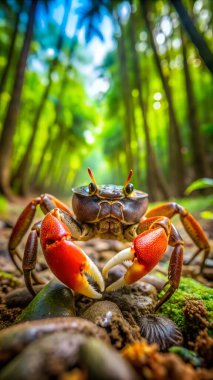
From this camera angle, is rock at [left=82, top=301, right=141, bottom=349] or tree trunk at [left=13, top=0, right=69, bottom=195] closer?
rock at [left=82, top=301, right=141, bottom=349]

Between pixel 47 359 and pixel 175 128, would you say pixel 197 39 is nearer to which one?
pixel 47 359

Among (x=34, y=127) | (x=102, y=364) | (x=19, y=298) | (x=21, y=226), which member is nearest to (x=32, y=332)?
(x=102, y=364)

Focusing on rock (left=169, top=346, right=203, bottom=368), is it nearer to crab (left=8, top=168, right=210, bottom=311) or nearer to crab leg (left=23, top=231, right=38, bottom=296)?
crab (left=8, top=168, right=210, bottom=311)

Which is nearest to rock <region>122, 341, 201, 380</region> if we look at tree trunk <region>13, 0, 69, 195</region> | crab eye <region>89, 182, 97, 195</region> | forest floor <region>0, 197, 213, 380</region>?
forest floor <region>0, 197, 213, 380</region>

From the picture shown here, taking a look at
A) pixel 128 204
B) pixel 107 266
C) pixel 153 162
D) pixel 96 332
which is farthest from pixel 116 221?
pixel 153 162

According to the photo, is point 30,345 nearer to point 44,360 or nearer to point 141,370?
point 44,360

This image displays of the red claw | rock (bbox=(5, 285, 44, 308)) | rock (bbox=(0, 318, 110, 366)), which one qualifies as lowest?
rock (bbox=(5, 285, 44, 308))

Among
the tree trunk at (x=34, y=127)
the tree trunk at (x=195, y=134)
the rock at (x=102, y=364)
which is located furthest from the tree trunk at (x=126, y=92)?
the rock at (x=102, y=364)
